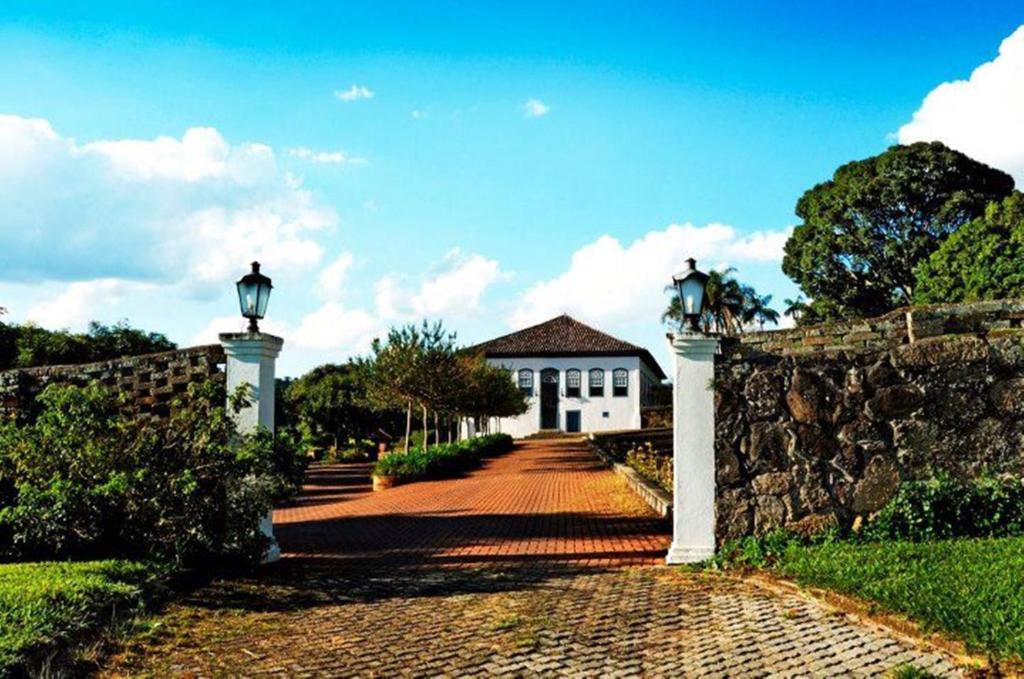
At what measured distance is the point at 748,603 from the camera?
6215 millimetres

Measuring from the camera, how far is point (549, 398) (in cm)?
5366

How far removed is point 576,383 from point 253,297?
45.7 m

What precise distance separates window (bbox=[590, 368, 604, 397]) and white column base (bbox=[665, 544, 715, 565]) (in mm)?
45586

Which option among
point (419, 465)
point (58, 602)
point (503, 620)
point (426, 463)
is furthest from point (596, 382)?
point (58, 602)

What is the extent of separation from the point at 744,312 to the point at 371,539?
152 feet

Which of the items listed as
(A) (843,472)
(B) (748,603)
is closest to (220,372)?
(B) (748,603)

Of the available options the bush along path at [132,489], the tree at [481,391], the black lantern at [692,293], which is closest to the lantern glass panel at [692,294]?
the black lantern at [692,293]

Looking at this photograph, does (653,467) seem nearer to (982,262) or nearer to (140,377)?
(140,377)

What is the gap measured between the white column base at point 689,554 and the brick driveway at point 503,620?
192 millimetres

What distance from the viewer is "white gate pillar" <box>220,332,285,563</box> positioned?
817 centimetres

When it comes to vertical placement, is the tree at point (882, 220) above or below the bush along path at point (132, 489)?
above

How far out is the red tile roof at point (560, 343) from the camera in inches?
2109

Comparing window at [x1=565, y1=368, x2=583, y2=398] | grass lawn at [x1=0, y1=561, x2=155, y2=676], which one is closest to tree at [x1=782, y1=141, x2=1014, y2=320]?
window at [x1=565, y1=368, x2=583, y2=398]

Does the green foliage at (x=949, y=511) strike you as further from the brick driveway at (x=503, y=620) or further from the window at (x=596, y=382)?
the window at (x=596, y=382)
